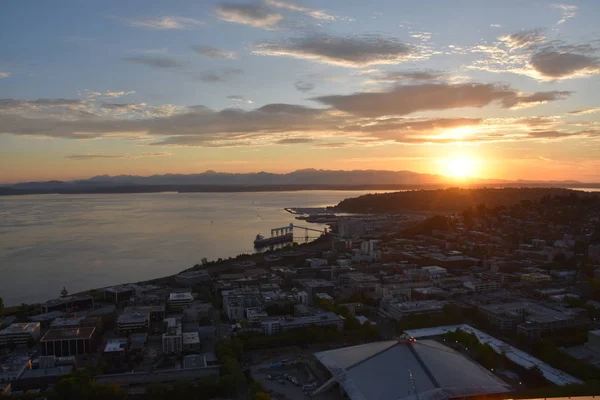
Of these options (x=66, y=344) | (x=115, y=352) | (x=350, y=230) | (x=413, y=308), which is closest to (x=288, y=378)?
(x=115, y=352)

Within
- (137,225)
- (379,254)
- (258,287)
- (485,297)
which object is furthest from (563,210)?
(137,225)

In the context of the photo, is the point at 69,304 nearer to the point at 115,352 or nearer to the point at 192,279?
the point at 192,279

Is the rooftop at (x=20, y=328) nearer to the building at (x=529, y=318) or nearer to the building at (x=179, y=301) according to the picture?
the building at (x=179, y=301)

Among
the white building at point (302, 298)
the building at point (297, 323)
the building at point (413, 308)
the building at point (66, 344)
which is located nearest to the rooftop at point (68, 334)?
the building at point (66, 344)

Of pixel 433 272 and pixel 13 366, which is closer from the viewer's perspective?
pixel 13 366

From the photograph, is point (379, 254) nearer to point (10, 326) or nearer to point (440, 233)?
point (440, 233)

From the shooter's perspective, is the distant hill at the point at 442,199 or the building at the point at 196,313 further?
the distant hill at the point at 442,199
